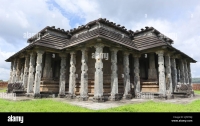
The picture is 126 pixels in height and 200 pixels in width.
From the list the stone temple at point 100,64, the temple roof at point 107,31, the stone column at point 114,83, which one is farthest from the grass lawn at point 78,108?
the temple roof at point 107,31

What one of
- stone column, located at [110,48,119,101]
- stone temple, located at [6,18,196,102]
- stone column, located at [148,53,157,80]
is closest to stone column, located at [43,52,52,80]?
stone temple, located at [6,18,196,102]

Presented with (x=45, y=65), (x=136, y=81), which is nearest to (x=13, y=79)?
(x=45, y=65)

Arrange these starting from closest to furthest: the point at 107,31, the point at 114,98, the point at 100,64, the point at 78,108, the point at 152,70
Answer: the point at 78,108 → the point at 100,64 → the point at 114,98 → the point at 107,31 → the point at 152,70

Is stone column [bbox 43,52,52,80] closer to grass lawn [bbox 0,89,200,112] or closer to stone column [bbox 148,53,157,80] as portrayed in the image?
grass lawn [bbox 0,89,200,112]

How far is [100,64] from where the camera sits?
11.4 meters

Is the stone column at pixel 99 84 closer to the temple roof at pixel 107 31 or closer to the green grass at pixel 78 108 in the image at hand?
the green grass at pixel 78 108

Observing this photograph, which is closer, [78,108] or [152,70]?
[78,108]

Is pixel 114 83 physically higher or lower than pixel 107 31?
lower

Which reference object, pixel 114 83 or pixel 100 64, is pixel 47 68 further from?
pixel 114 83

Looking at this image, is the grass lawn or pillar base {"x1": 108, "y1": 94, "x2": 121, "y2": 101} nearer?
the grass lawn

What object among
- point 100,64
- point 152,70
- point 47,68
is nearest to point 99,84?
point 100,64

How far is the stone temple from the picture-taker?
12500 mm

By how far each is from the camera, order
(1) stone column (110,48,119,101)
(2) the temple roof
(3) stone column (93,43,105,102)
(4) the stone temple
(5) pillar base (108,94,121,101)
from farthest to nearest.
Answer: (2) the temple roof → (4) the stone temple → (1) stone column (110,48,119,101) → (5) pillar base (108,94,121,101) → (3) stone column (93,43,105,102)
